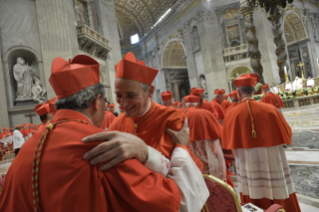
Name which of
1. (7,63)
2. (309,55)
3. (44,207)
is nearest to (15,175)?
(44,207)

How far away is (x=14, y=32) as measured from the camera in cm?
1073

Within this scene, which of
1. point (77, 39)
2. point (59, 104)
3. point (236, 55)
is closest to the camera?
point (59, 104)

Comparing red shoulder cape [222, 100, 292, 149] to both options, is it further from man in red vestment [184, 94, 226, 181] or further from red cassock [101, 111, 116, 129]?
red cassock [101, 111, 116, 129]

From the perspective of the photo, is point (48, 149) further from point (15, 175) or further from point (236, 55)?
point (236, 55)

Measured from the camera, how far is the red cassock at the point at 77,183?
0.75 m

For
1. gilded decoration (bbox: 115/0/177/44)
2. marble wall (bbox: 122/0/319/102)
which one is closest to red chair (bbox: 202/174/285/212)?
marble wall (bbox: 122/0/319/102)

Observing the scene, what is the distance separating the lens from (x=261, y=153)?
2.61 meters

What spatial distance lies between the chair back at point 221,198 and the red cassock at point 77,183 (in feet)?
2.66

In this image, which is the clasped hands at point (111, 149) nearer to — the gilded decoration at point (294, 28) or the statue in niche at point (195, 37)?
the statue in niche at point (195, 37)

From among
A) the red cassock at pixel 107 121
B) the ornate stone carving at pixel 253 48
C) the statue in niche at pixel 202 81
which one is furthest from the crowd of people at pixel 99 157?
the statue in niche at pixel 202 81

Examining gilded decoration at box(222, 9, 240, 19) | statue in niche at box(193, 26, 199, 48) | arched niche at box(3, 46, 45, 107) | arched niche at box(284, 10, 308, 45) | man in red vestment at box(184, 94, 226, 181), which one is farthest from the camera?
arched niche at box(284, 10, 308, 45)

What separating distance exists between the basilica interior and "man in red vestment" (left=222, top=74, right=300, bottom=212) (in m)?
0.50

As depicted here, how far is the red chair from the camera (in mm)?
A: 1490

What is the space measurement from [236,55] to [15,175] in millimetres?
21315
